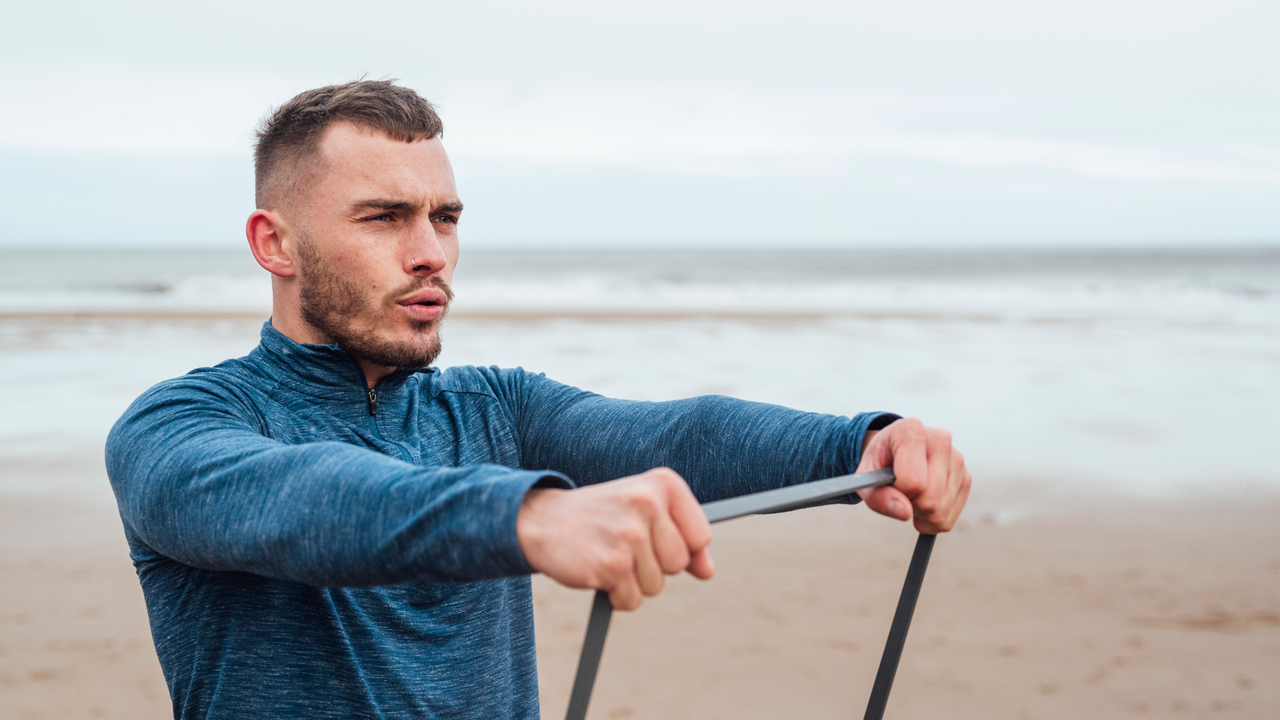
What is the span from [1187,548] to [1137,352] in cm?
798

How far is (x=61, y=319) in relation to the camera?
18453 millimetres

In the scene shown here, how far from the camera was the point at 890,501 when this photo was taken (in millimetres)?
1319

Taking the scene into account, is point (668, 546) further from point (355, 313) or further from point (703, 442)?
point (355, 313)

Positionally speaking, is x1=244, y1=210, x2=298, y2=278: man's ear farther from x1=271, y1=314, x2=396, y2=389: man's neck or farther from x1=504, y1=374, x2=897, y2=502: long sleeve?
x1=504, y1=374, x2=897, y2=502: long sleeve

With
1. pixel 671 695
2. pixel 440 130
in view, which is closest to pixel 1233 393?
pixel 671 695

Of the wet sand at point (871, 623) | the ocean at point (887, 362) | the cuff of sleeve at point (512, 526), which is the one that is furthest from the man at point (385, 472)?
the ocean at point (887, 362)

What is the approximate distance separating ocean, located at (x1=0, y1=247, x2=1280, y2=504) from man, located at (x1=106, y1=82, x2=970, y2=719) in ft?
16.6

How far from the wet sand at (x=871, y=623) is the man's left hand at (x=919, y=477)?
2815 millimetres

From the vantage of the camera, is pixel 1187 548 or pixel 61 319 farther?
pixel 61 319

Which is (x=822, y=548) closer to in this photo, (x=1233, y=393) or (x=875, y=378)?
(x=875, y=378)

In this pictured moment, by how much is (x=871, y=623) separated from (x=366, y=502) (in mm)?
4119

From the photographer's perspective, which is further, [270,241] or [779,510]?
[270,241]

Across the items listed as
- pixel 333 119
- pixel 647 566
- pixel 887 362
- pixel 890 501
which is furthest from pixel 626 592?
pixel 887 362

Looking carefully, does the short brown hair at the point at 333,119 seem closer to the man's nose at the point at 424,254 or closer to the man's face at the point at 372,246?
the man's face at the point at 372,246
